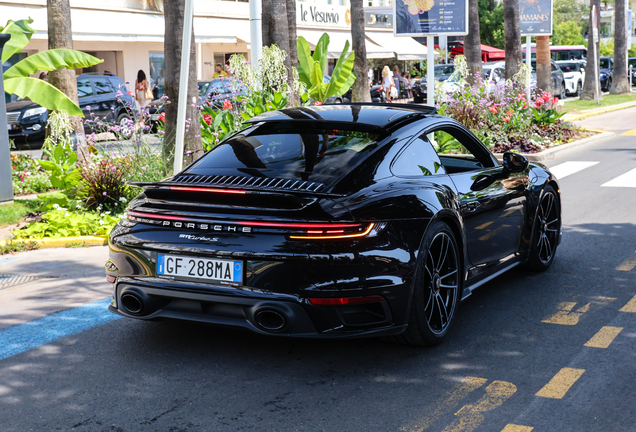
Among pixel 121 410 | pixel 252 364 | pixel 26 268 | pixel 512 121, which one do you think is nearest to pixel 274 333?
pixel 252 364

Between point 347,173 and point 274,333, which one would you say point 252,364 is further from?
point 347,173

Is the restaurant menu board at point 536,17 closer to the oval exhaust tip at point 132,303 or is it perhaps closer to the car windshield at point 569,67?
the car windshield at point 569,67

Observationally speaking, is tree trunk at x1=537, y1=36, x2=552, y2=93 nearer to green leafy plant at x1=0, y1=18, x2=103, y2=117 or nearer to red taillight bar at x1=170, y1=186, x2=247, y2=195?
green leafy plant at x1=0, y1=18, x2=103, y2=117

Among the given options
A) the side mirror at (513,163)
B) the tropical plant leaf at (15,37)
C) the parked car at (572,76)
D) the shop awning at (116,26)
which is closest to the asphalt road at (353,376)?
the side mirror at (513,163)

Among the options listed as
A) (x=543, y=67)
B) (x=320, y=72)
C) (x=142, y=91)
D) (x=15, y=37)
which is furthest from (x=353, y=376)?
(x=543, y=67)

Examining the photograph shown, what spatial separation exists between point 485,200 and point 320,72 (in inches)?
299

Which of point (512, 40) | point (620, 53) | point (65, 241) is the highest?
point (620, 53)

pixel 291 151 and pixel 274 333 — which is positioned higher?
pixel 291 151

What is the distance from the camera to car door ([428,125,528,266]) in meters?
5.42

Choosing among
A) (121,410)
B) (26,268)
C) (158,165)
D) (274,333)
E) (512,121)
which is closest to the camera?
(121,410)

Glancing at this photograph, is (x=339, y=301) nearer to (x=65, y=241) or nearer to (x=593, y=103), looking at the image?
(x=65, y=241)

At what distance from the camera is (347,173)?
4.64 meters

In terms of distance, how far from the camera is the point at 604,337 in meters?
5.07

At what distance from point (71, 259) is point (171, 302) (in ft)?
12.8
